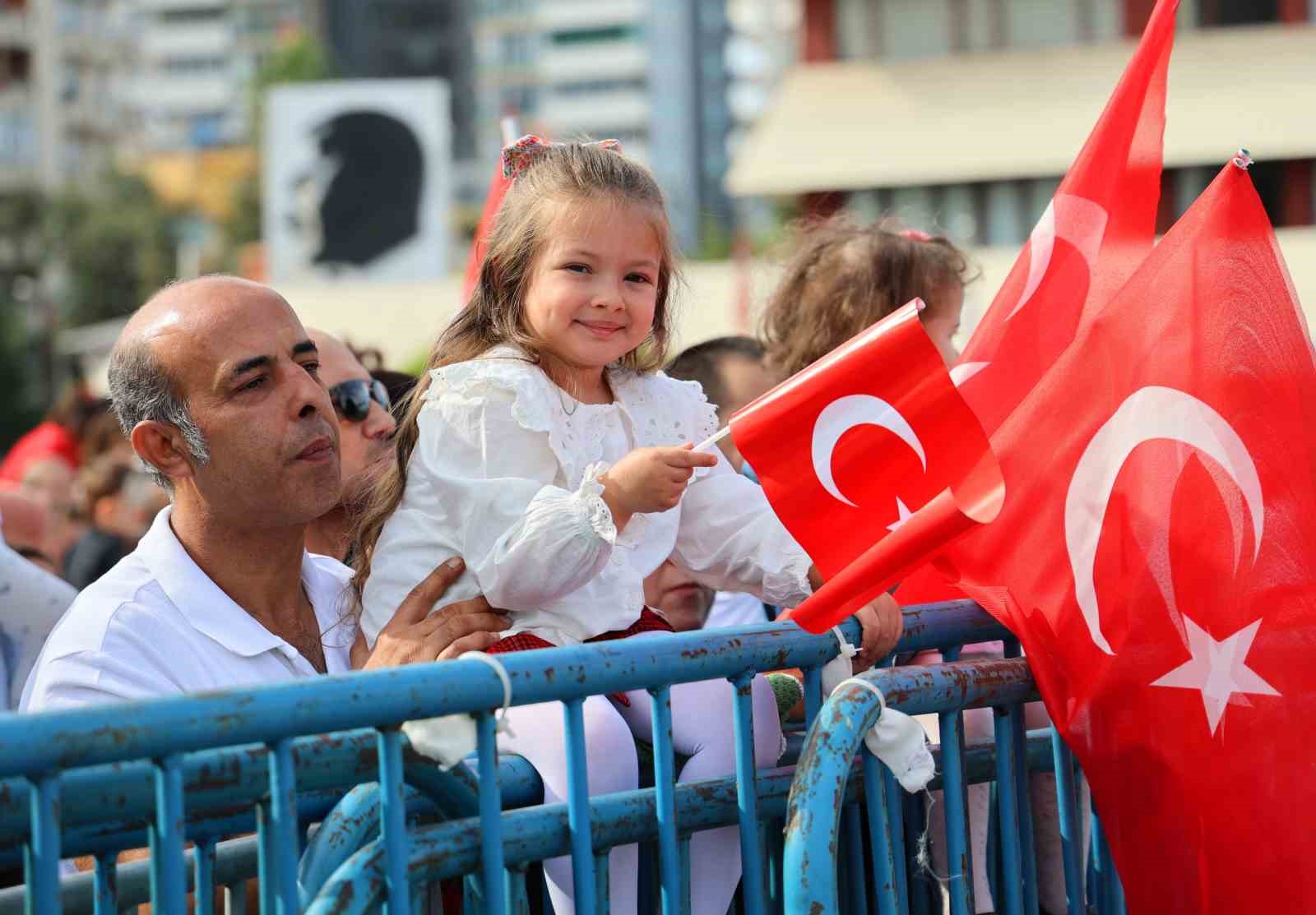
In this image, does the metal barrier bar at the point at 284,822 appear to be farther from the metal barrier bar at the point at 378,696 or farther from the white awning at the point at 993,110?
the white awning at the point at 993,110

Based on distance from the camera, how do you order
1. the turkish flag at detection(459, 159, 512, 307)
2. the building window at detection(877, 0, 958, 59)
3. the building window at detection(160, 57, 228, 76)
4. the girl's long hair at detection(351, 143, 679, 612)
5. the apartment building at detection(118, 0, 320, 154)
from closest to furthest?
the girl's long hair at detection(351, 143, 679, 612) → the turkish flag at detection(459, 159, 512, 307) → the building window at detection(877, 0, 958, 59) → the apartment building at detection(118, 0, 320, 154) → the building window at detection(160, 57, 228, 76)

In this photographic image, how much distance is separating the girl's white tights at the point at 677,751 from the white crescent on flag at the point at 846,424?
35cm

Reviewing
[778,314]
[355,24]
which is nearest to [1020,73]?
[778,314]

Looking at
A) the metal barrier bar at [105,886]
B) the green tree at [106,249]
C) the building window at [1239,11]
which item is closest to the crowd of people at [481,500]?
the metal barrier bar at [105,886]

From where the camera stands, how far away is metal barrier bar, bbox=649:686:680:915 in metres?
2.52

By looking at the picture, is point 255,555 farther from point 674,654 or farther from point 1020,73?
point 1020,73

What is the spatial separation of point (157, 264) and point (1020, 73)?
47603mm

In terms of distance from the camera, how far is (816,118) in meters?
33.0

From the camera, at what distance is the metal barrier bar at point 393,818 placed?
220cm

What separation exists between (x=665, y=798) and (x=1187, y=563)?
3.20 feet

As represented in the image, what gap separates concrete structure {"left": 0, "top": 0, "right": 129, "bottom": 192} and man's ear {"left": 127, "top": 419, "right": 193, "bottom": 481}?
78.6 meters

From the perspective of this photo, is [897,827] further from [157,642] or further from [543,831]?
[157,642]

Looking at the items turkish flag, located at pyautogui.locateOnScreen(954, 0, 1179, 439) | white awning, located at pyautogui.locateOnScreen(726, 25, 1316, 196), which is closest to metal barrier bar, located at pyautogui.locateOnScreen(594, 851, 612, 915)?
turkish flag, located at pyautogui.locateOnScreen(954, 0, 1179, 439)

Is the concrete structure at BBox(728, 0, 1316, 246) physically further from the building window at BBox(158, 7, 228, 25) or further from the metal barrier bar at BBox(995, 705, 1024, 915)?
the building window at BBox(158, 7, 228, 25)
